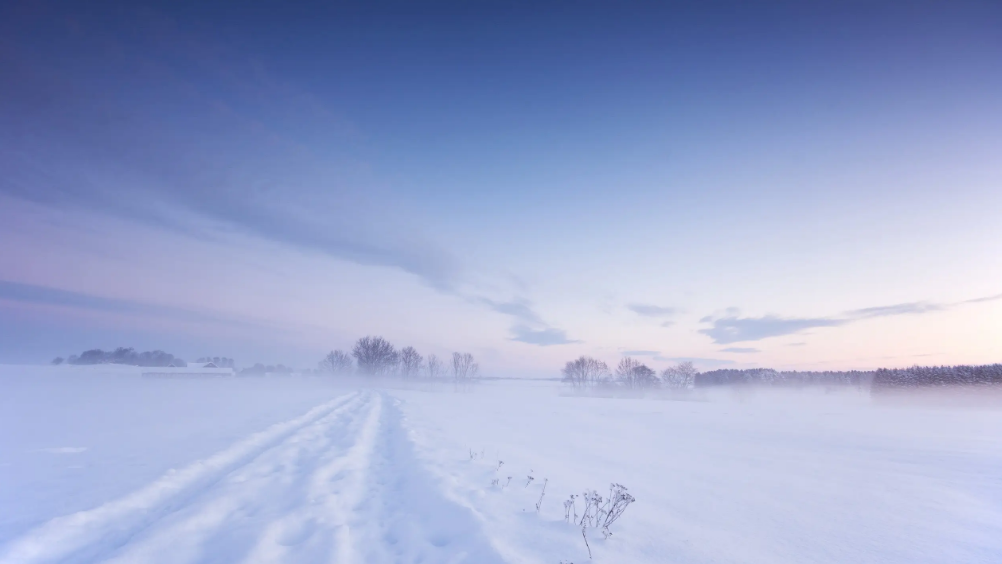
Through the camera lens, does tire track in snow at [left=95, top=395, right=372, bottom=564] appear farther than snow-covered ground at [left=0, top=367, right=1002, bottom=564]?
No

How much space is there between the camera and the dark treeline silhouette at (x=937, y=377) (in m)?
52.2

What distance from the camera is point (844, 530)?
596 centimetres

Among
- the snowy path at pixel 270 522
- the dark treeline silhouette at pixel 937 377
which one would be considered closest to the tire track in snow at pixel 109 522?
the snowy path at pixel 270 522

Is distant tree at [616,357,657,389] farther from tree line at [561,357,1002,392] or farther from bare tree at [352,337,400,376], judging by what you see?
bare tree at [352,337,400,376]

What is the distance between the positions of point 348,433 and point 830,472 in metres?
15.6

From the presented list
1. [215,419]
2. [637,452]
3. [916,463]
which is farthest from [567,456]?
[215,419]

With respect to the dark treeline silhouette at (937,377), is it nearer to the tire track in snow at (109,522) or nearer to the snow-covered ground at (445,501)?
the snow-covered ground at (445,501)

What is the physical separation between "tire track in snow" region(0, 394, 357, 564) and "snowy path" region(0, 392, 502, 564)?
1cm

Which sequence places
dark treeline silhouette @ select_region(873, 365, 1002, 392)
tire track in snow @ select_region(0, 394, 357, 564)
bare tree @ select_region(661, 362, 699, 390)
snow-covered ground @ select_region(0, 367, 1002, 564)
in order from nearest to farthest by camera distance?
tire track in snow @ select_region(0, 394, 357, 564)
snow-covered ground @ select_region(0, 367, 1002, 564)
dark treeline silhouette @ select_region(873, 365, 1002, 392)
bare tree @ select_region(661, 362, 699, 390)

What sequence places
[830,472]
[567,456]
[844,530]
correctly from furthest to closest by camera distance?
[567,456], [830,472], [844,530]

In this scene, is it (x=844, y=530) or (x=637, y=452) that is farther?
(x=637, y=452)

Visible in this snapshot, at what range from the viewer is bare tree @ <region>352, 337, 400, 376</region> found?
11200cm

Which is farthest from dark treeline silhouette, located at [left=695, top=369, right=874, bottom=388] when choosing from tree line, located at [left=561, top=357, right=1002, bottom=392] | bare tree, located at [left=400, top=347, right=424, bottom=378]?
bare tree, located at [left=400, top=347, right=424, bottom=378]

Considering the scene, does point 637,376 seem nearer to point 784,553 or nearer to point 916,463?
point 916,463
